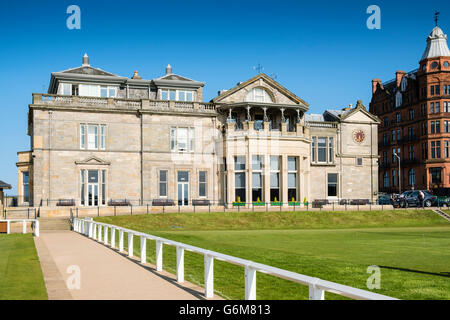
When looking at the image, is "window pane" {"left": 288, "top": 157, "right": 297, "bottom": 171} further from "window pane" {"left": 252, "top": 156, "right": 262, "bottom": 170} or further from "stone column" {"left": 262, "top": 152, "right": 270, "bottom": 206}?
"window pane" {"left": 252, "top": 156, "right": 262, "bottom": 170}

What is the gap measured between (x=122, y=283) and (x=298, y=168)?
3991 cm

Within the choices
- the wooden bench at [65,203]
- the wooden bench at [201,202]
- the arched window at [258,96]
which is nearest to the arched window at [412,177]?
the arched window at [258,96]

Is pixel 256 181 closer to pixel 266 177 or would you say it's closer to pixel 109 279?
pixel 266 177

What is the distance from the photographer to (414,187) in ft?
253

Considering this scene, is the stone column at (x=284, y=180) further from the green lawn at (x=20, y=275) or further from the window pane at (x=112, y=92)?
the green lawn at (x=20, y=275)

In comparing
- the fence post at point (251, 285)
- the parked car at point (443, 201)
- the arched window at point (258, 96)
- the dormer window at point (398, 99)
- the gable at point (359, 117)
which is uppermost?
the dormer window at point (398, 99)

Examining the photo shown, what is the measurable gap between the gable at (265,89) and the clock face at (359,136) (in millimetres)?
8891

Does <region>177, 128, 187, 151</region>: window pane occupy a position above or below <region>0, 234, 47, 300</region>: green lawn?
above

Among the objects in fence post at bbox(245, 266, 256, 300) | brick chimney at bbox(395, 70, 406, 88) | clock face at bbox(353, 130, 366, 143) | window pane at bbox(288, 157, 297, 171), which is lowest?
fence post at bbox(245, 266, 256, 300)

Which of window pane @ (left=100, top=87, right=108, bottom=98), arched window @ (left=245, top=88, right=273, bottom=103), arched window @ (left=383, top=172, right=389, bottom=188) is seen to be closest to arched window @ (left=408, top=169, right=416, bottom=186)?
arched window @ (left=383, top=172, right=389, bottom=188)

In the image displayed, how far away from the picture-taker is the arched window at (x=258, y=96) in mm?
51844

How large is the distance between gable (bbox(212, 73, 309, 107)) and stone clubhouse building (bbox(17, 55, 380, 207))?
10 cm

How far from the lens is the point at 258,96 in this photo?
52250mm

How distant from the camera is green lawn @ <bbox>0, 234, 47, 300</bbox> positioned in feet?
33.0
